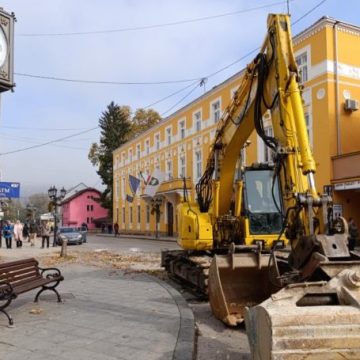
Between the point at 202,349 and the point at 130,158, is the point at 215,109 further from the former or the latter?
the point at 202,349

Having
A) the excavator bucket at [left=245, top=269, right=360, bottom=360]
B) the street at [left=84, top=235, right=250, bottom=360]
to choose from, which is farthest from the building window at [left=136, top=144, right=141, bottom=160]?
the excavator bucket at [left=245, top=269, right=360, bottom=360]

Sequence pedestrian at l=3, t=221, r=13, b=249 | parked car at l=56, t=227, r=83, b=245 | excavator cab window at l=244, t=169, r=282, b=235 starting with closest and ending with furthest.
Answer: excavator cab window at l=244, t=169, r=282, b=235 < pedestrian at l=3, t=221, r=13, b=249 < parked car at l=56, t=227, r=83, b=245

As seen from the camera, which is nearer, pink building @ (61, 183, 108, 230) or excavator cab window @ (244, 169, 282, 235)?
excavator cab window @ (244, 169, 282, 235)

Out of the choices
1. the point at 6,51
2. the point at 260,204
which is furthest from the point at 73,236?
the point at 6,51

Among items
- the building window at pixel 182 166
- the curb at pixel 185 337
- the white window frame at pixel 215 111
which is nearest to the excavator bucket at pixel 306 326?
the curb at pixel 185 337

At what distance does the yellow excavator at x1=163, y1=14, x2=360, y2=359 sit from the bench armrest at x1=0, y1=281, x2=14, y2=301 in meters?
2.97

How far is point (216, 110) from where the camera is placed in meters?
39.2

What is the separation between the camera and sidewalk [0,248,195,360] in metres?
6.10

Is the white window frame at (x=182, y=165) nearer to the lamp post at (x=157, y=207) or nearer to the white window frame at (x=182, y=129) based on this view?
the white window frame at (x=182, y=129)

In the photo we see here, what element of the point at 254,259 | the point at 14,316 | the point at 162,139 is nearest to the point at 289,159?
the point at 254,259

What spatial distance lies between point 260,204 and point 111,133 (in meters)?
66.1

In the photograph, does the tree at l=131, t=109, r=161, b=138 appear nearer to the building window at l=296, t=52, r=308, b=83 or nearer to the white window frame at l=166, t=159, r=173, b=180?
the white window frame at l=166, t=159, r=173, b=180

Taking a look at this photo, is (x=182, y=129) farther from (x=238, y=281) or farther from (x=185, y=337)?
(x=185, y=337)

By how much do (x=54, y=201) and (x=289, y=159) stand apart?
1054 inches
